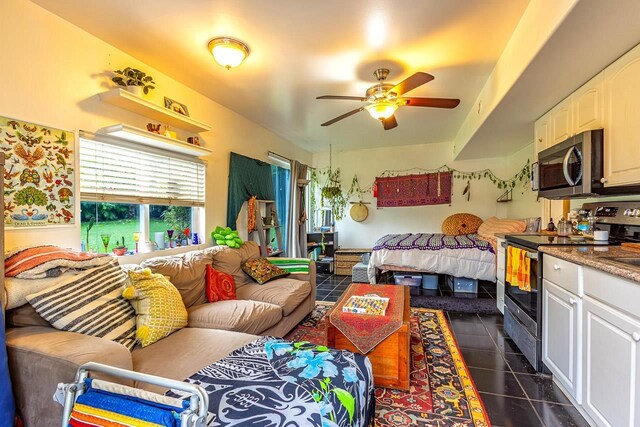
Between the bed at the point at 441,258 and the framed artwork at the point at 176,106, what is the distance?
2.81 metres

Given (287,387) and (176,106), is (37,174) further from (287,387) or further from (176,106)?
(287,387)

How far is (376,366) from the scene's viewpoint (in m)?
2.11

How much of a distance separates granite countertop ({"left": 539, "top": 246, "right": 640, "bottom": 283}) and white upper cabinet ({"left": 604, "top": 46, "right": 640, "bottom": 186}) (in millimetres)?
424

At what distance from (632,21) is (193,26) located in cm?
251

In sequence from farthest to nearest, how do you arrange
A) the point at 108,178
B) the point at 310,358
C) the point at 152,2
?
the point at 108,178 → the point at 152,2 → the point at 310,358

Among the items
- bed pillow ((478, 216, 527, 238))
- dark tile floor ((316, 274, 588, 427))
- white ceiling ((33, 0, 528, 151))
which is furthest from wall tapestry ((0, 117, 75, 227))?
bed pillow ((478, 216, 527, 238))

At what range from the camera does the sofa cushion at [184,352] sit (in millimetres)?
1522

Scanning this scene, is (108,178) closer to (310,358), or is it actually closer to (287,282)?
(287,282)

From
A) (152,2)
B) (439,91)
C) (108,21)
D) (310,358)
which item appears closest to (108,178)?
(108,21)

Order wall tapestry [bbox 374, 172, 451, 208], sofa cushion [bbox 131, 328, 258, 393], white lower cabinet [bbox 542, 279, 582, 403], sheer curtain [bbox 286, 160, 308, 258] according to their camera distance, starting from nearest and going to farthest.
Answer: sofa cushion [bbox 131, 328, 258, 393] → white lower cabinet [bbox 542, 279, 582, 403] → sheer curtain [bbox 286, 160, 308, 258] → wall tapestry [bbox 374, 172, 451, 208]

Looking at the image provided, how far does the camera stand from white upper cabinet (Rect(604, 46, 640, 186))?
180 cm

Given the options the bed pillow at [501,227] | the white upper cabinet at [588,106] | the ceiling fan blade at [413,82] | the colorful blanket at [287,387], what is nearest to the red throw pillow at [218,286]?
the colorful blanket at [287,387]

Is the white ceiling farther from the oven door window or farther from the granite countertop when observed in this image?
the oven door window

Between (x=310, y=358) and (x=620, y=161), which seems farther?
(x=620, y=161)
